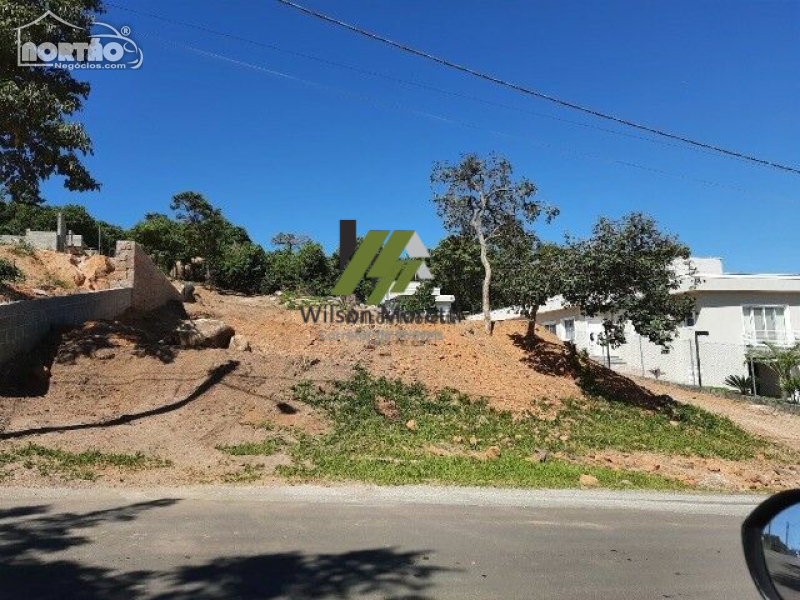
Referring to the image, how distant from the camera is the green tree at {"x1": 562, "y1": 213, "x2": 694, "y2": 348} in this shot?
15.1 m

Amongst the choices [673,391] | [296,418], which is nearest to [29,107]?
[296,418]

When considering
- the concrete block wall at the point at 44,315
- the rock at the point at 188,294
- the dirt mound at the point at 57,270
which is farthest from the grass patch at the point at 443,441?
the rock at the point at 188,294

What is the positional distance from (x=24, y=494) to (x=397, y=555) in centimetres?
491

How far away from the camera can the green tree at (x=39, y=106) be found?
10.8 meters

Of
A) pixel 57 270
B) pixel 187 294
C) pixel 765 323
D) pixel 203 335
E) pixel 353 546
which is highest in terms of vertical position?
pixel 57 270

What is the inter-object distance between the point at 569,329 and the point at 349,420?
69.3 feet

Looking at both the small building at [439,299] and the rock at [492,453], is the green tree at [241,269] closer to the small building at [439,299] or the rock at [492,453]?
the small building at [439,299]

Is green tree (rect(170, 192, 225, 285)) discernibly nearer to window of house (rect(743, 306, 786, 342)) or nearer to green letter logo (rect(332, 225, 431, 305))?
green letter logo (rect(332, 225, 431, 305))

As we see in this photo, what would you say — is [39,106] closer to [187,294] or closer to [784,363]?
[187,294]

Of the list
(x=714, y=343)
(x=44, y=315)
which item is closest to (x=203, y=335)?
(x=44, y=315)

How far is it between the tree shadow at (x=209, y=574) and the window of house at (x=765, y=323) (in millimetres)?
24543

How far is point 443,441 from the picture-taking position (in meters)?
11.4

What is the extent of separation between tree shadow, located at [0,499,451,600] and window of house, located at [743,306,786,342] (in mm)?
24543

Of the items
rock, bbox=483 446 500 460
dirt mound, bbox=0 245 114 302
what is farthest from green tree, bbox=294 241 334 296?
rock, bbox=483 446 500 460
